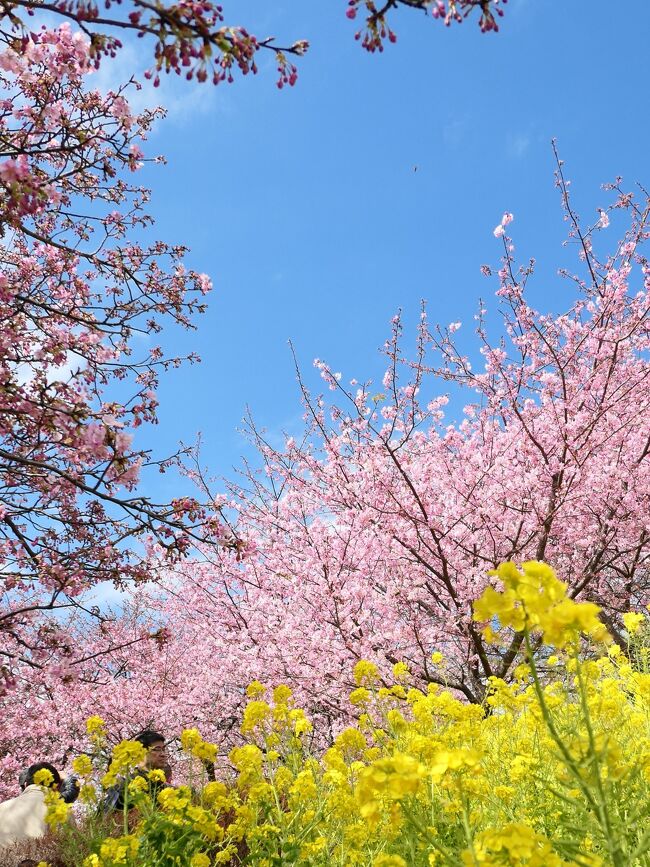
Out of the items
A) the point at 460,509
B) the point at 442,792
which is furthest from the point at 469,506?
the point at 442,792

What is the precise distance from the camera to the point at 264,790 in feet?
12.2

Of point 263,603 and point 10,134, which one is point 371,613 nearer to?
point 263,603

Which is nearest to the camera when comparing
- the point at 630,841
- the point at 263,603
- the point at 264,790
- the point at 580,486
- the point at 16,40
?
the point at 630,841

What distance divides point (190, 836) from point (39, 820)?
6992 millimetres

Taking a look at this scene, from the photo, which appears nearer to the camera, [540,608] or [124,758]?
[540,608]

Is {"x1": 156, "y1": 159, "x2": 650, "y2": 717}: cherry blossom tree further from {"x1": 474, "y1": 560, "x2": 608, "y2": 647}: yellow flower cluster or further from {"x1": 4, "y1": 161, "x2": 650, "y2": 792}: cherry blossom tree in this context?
{"x1": 474, "y1": 560, "x2": 608, "y2": 647}: yellow flower cluster

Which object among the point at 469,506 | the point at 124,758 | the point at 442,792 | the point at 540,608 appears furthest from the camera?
the point at 469,506

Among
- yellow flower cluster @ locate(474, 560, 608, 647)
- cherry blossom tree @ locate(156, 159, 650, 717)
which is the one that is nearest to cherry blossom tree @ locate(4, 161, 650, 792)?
cherry blossom tree @ locate(156, 159, 650, 717)

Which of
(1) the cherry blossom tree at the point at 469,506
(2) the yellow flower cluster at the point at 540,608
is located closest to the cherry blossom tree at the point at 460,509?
(1) the cherry blossom tree at the point at 469,506

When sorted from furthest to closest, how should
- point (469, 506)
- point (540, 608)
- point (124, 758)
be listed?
point (469, 506) → point (124, 758) → point (540, 608)

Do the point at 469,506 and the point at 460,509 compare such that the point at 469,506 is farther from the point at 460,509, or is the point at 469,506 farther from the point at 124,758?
the point at 124,758

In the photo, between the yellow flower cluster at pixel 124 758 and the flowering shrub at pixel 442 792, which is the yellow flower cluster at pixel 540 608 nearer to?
the flowering shrub at pixel 442 792

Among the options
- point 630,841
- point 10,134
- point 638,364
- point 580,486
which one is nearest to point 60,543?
point 10,134

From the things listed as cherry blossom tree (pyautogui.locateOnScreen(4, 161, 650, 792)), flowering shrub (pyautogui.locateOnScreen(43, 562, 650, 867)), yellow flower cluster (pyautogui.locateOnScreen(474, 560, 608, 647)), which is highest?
cherry blossom tree (pyautogui.locateOnScreen(4, 161, 650, 792))
